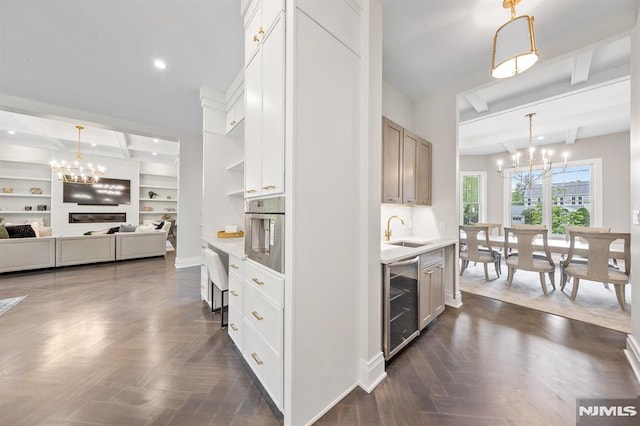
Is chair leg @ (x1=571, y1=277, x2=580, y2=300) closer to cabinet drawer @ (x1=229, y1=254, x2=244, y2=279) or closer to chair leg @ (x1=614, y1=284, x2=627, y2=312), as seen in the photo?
chair leg @ (x1=614, y1=284, x2=627, y2=312)

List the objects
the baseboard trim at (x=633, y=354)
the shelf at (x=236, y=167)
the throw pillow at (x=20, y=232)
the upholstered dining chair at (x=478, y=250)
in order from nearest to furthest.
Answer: the baseboard trim at (x=633, y=354), the shelf at (x=236, y=167), the upholstered dining chair at (x=478, y=250), the throw pillow at (x=20, y=232)

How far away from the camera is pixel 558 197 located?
5.90m

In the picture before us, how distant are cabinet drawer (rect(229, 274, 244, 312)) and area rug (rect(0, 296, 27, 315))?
10.5 feet

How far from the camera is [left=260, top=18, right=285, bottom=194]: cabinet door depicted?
1.39m

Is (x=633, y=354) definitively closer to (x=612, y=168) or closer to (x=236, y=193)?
(x=236, y=193)

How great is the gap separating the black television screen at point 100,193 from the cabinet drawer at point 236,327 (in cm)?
832

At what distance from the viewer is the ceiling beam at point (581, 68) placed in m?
2.60

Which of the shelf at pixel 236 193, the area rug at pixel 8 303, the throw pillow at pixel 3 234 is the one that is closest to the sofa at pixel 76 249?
the throw pillow at pixel 3 234

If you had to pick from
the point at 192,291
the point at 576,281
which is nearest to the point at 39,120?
the point at 192,291

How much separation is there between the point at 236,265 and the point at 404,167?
2136 mm

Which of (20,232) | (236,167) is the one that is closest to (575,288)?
(236,167)

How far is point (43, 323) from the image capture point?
2576 mm

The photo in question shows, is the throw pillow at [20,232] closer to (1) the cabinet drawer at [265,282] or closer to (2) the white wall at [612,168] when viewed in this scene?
(1) the cabinet drawer at [265,282]

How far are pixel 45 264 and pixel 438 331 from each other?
722 centimetres
